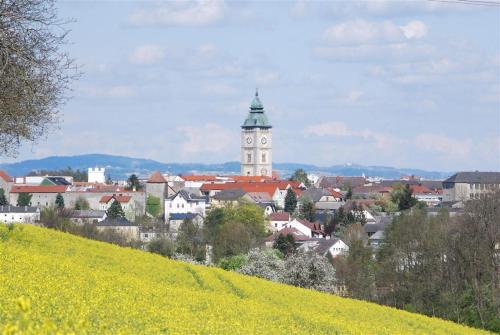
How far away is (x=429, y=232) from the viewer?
69625 mm

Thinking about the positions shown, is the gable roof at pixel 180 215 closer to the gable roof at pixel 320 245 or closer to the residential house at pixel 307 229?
the residential house at pixel 307 229

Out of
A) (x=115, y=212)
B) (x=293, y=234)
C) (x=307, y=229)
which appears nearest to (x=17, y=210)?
(x=115, y=212)

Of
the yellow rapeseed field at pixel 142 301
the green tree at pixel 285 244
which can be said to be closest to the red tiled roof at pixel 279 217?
the green tree at pixel 285 244

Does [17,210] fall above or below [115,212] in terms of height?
above

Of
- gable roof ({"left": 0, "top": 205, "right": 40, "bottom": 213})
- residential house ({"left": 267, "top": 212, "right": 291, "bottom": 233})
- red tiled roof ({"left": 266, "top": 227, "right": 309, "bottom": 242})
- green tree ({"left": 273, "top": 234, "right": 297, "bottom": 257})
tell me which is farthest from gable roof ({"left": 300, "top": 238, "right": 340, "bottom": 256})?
gable roof ({"left": 0, "top": 205, "right": 40, "bottom": 213})

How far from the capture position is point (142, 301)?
21500 millimetres

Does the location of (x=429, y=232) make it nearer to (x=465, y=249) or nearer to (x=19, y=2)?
(x=465, y=249)

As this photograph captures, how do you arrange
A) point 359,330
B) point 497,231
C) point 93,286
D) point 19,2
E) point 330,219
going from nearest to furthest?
point 93,286 → point 359,330 → point 19,2 → point 497,231 → point 330,219

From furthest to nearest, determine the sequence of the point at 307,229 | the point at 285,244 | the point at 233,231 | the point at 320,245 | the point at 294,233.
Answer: the point at 307,229, the point at 294,233, the point at 320,245, the point at 233,231, the point at 285,244

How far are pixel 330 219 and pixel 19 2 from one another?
151 metres

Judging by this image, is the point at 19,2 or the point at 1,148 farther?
the point at 1,148

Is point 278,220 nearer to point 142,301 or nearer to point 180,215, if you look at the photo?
point 180,215

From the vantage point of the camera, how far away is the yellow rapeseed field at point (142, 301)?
1669 cm

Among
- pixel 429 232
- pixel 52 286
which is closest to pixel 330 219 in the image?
pixel 429 232
